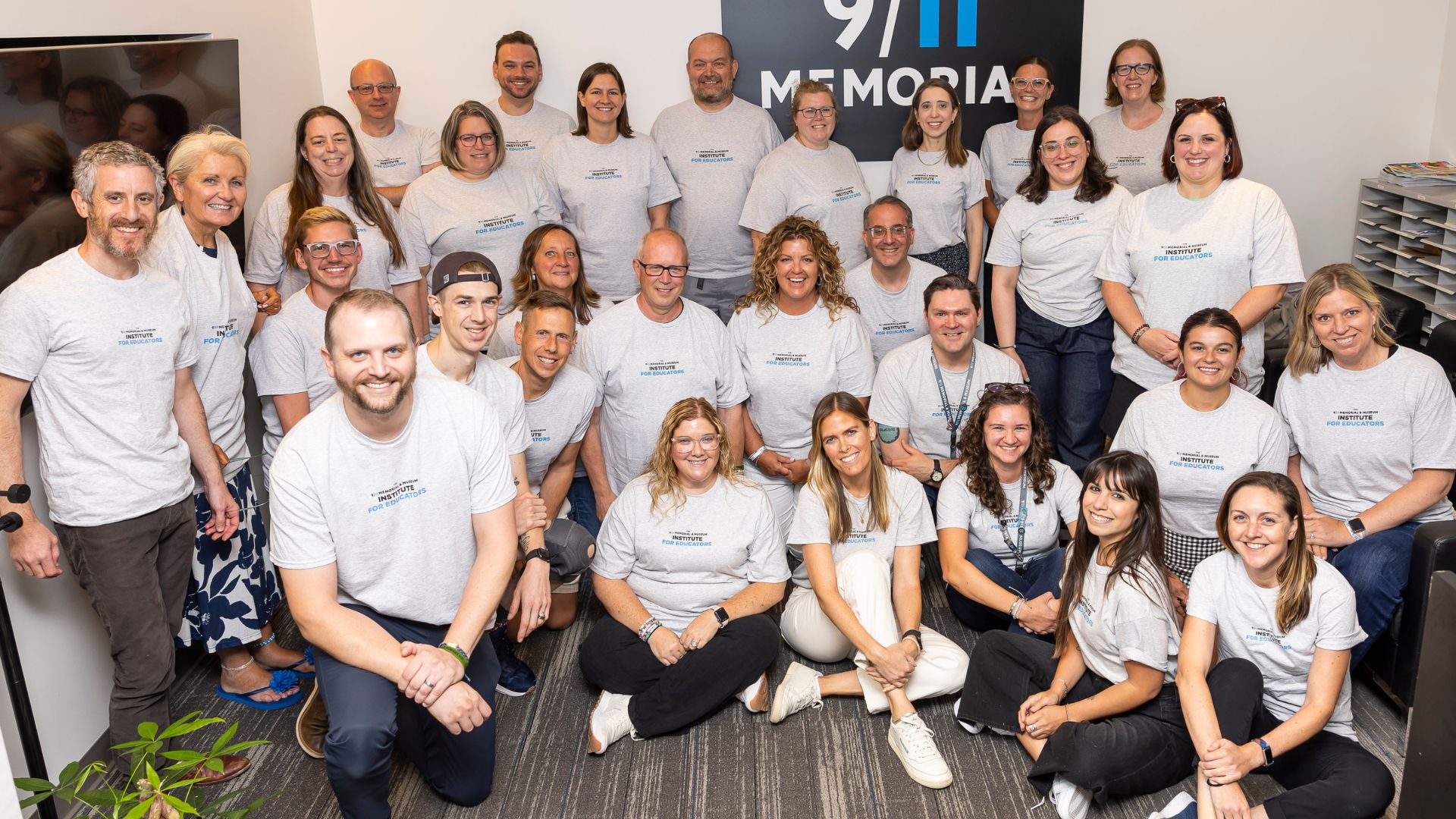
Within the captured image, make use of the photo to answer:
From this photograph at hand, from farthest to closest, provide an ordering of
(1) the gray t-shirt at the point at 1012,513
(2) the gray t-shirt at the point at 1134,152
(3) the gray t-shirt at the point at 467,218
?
(2) the gray t-shirt at the point at 1134,152
(3) the gray t-shirt at the point at 467,218
(1) the gray t-shirt at the point at 1012,513

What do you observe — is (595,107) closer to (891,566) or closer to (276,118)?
(276,118)

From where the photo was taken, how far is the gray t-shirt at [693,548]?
11.3 ft

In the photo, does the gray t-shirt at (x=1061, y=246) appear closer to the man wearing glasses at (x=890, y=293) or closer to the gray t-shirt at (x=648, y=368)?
the man wearing glasses at (x=890, y=293)

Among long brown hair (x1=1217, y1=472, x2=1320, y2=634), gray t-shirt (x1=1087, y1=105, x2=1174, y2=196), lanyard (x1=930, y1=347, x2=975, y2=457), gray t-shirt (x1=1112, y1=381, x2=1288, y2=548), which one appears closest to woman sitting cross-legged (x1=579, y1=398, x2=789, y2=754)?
lanyard (x1=930, y1=347, x2=975, y2=457)

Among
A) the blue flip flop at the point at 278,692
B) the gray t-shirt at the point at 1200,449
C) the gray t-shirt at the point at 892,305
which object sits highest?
the gray t-shirt at the point at 892,305

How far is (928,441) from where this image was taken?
4.09 metres

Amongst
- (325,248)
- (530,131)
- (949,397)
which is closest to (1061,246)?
(949,397)

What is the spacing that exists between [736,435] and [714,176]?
4.51 feet

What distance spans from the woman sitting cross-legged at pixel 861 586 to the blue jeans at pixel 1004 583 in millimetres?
194

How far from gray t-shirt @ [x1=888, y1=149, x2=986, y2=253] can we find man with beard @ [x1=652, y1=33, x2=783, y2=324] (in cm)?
69

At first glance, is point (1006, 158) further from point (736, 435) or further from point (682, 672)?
point (682, 672)

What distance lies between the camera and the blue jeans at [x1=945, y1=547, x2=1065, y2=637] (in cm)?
348

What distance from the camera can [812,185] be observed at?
4730mm

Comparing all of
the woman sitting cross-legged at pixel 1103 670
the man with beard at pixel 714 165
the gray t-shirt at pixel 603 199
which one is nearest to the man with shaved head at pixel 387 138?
the gray t-shirt at pixel 603 199
